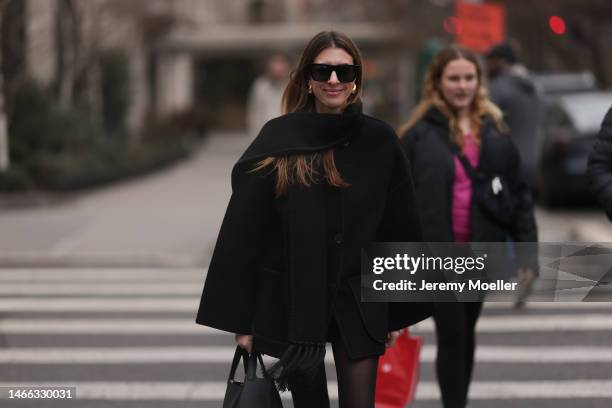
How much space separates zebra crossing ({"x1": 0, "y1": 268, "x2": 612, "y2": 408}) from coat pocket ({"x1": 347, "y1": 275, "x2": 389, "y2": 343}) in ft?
7.52

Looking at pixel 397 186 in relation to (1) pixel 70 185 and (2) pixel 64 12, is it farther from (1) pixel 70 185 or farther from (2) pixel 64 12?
(2) pixel 64 12

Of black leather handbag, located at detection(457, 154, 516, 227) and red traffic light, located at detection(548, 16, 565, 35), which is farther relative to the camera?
red traffic light, located at detection(548, 16, 565, 35)

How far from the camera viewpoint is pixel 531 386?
6348mm

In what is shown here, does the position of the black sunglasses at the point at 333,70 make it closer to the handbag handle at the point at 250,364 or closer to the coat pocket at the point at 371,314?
the coat pocket at the point at 371,314

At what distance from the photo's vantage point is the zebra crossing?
20.4ft

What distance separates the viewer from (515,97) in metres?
8.84

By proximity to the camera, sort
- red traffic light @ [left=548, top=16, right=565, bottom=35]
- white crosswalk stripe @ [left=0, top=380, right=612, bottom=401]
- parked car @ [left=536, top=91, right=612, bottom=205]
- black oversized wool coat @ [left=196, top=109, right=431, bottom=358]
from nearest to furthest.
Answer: black oversized wool coat @ [left=196, top=109, right=431, bottom=358]
white crosswalk stripe @ [left=0, top=380, right=612, bottom=401]
red traffic light @ [left=548, top=16, right=565, bottom=35]
parked car @ [left=536, top=91, right=612, bottom=205]

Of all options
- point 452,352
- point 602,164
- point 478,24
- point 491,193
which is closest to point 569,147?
point 478,24

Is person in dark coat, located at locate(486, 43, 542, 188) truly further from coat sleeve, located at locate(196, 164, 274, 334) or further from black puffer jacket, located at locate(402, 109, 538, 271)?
coat sleeve, located at locate(196, 164, 274, 334)

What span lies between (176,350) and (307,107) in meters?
3.78

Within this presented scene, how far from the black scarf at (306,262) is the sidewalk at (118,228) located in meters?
7.75

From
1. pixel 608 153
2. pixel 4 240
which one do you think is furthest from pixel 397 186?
pixel 4 240

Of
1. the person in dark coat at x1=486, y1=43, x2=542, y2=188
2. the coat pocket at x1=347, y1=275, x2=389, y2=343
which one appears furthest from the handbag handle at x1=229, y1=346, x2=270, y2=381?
the person in dark coat at x1=486, y1=43, x2=542, y2=188

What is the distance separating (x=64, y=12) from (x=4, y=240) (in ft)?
37.8
